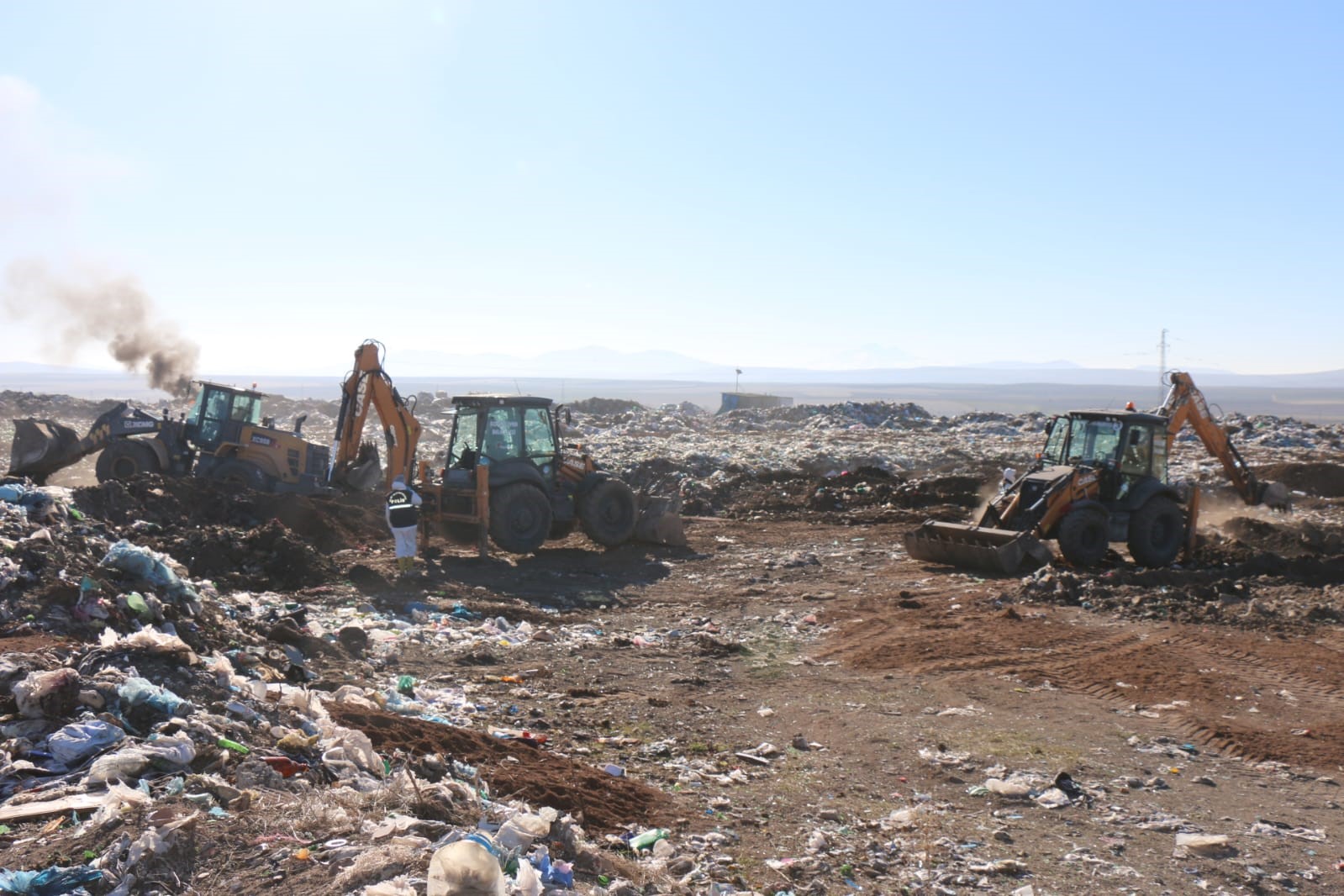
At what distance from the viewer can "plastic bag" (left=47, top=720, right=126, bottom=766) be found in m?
4.39


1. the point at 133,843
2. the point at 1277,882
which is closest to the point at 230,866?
the point at 133,843

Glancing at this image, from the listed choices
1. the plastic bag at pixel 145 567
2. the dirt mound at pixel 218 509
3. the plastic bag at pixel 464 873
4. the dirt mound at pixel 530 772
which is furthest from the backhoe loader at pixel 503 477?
the plastic bag at pixel 464 873

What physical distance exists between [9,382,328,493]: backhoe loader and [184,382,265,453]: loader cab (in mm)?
12

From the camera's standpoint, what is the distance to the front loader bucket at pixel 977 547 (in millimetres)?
11352

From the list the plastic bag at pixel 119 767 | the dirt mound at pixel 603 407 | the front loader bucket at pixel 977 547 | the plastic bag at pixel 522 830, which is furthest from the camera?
the dirt mound at pixel 603 407

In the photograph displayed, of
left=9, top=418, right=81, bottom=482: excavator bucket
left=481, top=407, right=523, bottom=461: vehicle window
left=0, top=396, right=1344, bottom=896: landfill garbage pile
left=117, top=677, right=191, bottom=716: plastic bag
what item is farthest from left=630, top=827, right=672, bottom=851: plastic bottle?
left=9, top=418, right=81, bottom=482: excavator bucket

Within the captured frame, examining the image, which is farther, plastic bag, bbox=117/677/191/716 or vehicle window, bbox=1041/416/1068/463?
vehicle window, bbox=1041/416/1068/463

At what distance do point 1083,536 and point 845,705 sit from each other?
580 centimetres

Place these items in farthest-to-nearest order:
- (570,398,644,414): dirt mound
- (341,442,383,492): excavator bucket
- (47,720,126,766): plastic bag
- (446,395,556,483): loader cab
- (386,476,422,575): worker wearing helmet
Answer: (570,398,644,414): dirt mound < (341,442,383,492): excavator bucket < (446,395,556,483): loader cab < (386,476,422,575): worker wearing helmet < (47,720,126,766): plastic bag

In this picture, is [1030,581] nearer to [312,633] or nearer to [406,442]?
[312,633]

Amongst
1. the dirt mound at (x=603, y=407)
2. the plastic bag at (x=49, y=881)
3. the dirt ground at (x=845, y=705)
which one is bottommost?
the dirt ground at (x=845, y=705)

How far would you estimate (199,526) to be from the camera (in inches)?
470

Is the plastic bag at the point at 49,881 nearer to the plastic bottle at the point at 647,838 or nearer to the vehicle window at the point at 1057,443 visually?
the plastic bottle at the point at 647,838

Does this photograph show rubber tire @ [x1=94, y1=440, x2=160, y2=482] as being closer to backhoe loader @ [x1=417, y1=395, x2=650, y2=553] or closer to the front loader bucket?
backhoe loader @ [x1=417, y1=395, x2=650, y2=553]
